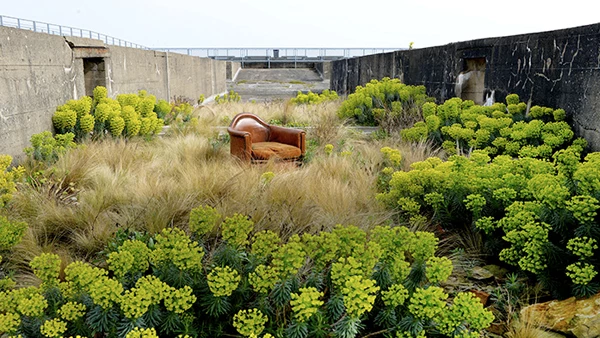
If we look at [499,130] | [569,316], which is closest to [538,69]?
[499,130]

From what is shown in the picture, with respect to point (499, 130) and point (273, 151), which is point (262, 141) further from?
point (499, 130)

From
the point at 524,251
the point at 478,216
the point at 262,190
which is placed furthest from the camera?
the point at 262,190

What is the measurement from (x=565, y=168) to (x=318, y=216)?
1.66m

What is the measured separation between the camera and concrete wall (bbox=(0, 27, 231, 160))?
5.29 meters

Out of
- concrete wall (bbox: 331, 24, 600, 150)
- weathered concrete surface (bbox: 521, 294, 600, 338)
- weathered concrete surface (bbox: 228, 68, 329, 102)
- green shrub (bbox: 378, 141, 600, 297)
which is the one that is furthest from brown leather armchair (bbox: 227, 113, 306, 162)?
weathered concrete surface (bbox: 228, 68, 329, 102)

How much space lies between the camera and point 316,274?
248cm

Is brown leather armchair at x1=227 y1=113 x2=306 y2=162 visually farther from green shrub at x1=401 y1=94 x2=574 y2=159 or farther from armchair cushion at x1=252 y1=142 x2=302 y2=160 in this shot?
green shrub at x1=401 y1=94 x2=574 y2=159

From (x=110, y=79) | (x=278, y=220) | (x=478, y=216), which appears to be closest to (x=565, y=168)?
(x=478, y=216)

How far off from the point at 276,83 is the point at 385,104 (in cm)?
1886

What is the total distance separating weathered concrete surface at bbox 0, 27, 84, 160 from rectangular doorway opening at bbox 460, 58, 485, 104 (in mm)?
5618

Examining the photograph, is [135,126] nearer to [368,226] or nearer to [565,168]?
[368,226]

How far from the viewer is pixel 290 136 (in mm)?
6379

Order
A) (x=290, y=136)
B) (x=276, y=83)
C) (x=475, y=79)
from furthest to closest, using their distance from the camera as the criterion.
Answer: (x=276, y=83)
(x=475, y=79)
(x=290, y=136)

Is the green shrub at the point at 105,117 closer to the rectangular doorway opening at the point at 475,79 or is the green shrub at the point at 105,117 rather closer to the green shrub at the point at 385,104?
the green shrub at the point at 385,104
